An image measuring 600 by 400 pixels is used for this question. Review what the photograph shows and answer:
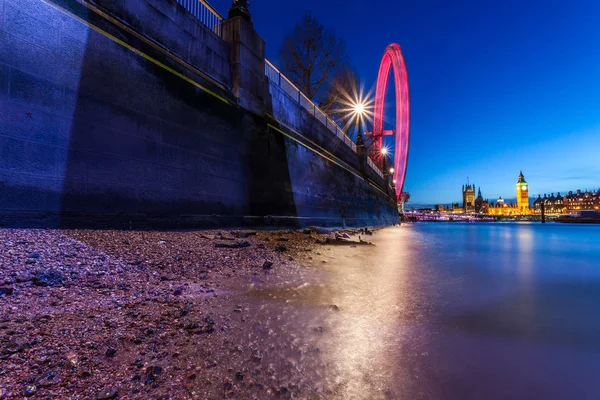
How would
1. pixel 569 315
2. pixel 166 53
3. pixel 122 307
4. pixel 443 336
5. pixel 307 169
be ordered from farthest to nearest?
pixel 307 169
pixel 166 53
pixel 569 315
pixel 122 307
pixel 443 336

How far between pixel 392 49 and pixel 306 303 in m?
40.1

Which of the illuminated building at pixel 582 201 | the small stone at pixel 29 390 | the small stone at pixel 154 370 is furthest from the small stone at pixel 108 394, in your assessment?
the illuminated building at pixel 582 201

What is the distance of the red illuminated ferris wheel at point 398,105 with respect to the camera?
35375 millimetres

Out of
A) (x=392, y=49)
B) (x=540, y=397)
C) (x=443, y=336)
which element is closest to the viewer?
(x=540, y=397)

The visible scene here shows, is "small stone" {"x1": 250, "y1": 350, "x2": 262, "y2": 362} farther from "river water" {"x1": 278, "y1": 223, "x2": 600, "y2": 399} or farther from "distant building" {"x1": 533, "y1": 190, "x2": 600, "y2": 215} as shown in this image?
"distant building" {"x1": 533, "y1": 190, "x2": 600, "y2": 215}

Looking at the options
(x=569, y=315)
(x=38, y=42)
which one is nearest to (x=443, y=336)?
(x=569, y=315)

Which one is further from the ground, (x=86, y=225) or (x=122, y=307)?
(x=86, y=225)

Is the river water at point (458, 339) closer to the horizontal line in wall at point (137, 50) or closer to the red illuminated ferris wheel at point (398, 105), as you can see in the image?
the horizontal line in wall at point (137, 50)

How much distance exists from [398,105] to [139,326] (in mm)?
39549

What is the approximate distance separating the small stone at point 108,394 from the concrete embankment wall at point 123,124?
172 inches

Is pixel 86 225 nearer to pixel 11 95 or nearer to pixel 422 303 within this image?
pixel 11 95

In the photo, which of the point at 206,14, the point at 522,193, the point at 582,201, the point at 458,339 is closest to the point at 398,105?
the point at 206,14

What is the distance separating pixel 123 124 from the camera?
19.3 feet

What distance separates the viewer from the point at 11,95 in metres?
4.41
